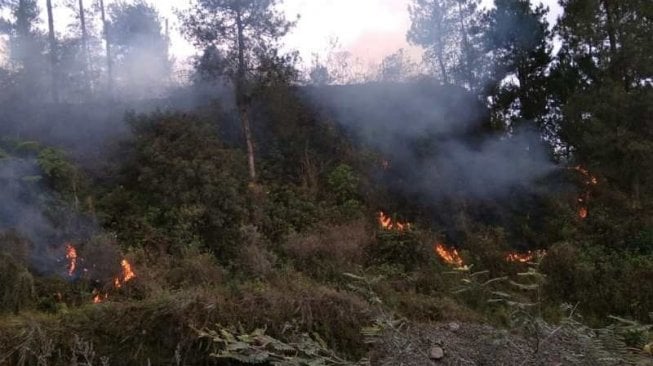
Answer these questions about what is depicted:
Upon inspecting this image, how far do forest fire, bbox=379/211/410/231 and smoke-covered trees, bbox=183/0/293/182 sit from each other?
3908mm

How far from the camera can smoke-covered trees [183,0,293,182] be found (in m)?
15.4

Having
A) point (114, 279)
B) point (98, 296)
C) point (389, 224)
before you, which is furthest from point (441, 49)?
point (98, 296)

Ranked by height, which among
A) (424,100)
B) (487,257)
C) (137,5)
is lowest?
(487,257)

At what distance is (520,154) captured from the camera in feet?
55.8

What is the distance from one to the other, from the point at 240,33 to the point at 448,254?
8.79 metres

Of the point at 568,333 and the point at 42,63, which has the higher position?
the point at 42,63

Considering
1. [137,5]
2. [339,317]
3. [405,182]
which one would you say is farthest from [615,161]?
[137,5]

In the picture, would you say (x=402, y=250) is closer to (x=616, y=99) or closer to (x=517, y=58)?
(x=616, y=99)

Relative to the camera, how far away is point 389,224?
583 inches

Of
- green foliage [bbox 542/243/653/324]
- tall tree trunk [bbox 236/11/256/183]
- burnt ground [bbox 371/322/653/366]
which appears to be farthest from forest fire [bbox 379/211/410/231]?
burnt ground [bbox 371/322/653/366]

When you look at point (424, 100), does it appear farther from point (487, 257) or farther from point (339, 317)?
point (339, 317)

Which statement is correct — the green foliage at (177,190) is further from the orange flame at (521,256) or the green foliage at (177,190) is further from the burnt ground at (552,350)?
the burnt ground at (552,350)

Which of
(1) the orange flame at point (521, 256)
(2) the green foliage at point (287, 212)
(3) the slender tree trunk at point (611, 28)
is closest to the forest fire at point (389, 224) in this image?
(2) the green foliage at point (287, 212)

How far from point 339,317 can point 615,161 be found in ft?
34.4
